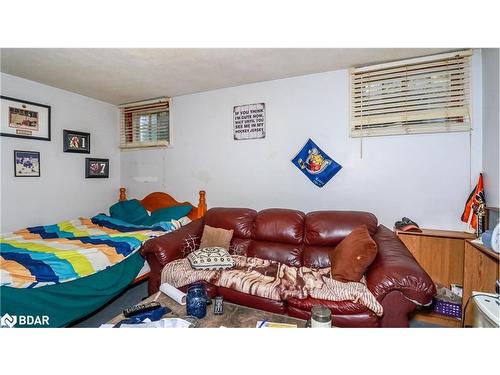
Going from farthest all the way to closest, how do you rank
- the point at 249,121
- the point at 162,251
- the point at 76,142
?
the point at 76,142
the point at 249,121
the point at 162,251

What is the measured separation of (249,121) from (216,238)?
1.52m

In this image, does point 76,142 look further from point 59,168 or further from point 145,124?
point 145,124

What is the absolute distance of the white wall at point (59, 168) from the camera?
268cm

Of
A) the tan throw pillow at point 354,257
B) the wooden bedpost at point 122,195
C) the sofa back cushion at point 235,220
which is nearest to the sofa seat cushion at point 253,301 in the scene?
the tan throw pillow at point 354,257

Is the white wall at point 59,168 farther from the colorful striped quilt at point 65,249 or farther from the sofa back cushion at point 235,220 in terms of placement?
the sofa back cushion at point 235,220

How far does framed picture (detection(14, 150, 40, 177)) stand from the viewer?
272cm

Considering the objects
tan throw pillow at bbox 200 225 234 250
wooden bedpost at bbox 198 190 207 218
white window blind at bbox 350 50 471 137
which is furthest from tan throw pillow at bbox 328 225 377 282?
wooden bedpost at bbox 198 190 207 218

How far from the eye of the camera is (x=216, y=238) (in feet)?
8.21

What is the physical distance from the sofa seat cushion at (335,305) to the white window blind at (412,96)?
1.69 m

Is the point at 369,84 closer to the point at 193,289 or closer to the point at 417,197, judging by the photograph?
the point at 417,197

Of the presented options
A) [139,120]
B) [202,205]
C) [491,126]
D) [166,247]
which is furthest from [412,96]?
[139,120]
